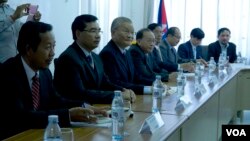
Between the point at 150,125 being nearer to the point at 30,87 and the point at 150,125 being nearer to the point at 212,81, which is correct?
the point at 30,87

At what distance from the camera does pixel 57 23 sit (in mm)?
5469

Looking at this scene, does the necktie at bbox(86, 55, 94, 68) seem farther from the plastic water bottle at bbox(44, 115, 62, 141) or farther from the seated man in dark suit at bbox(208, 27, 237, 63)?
the seated man in dark suit at bbox(208, 27, 237, 63)

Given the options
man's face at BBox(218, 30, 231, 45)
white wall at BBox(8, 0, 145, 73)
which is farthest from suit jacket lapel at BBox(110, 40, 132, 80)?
man's face at BBox(218, 30, 231, 45)

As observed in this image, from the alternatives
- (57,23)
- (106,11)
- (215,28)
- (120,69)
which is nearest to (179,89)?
(120,69)

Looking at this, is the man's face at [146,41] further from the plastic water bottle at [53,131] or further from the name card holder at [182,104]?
the plastic water bottle at [53,131]

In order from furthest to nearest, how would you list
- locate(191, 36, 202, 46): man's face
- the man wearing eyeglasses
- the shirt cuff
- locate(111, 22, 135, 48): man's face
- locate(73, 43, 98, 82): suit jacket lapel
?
locate(191, 36, 202, 46): man's face → locate(111, 22, 135, 48): man's face → the man wearing eyeglasses → the shirt cuff → locate(73, 43, 98, 82): suit jacket lapel

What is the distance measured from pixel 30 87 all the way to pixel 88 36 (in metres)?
0.89

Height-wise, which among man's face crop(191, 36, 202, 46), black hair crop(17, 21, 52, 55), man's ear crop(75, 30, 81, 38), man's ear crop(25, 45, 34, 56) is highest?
man's face crop(191, 36, 202, 46)

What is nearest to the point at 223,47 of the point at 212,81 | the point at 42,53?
the point at 212,81

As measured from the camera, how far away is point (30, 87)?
7.11 feet

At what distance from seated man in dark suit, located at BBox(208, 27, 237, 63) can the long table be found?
1.90 metres

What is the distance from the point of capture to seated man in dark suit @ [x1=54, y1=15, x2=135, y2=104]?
271 cm

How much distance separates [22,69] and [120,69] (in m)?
1.39

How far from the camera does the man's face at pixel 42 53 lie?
2.20 m
